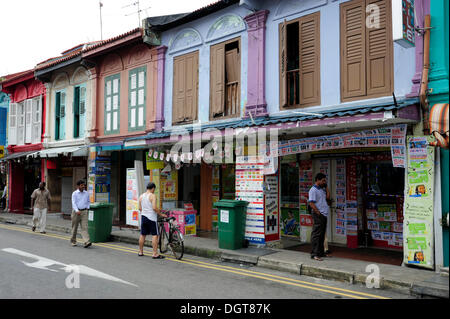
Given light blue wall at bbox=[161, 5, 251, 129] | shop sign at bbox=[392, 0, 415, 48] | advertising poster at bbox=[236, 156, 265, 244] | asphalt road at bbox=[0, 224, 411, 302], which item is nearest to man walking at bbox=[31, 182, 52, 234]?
asphalt road at bbox=[0, 224, 411, 302]

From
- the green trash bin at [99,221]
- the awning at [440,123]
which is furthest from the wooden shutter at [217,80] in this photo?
the awning at [440,123]

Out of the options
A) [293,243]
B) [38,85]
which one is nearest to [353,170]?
[293,243]

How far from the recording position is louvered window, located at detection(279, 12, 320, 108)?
30.7 feet

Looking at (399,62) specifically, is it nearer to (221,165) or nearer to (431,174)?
(431,174)

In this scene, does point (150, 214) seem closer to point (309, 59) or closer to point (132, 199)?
point (132, 199)

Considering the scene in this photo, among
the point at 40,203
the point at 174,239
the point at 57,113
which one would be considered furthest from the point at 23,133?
the point at 174,239

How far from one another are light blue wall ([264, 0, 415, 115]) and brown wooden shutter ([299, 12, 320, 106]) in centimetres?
11

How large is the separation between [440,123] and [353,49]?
3.10m

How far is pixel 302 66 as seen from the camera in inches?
379

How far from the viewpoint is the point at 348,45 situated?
881 centimetres

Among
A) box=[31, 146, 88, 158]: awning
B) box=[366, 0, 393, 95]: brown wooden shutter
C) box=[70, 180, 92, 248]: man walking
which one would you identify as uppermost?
box=[366, 0, 393, 95]: brown wooden shutter

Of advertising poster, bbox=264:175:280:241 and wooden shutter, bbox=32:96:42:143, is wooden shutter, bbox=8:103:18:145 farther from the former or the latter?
advertising poster, bbox=264:175:280:241

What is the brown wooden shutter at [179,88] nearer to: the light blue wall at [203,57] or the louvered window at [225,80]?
the light blue wall at [203,57]

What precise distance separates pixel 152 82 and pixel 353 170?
7592mm
